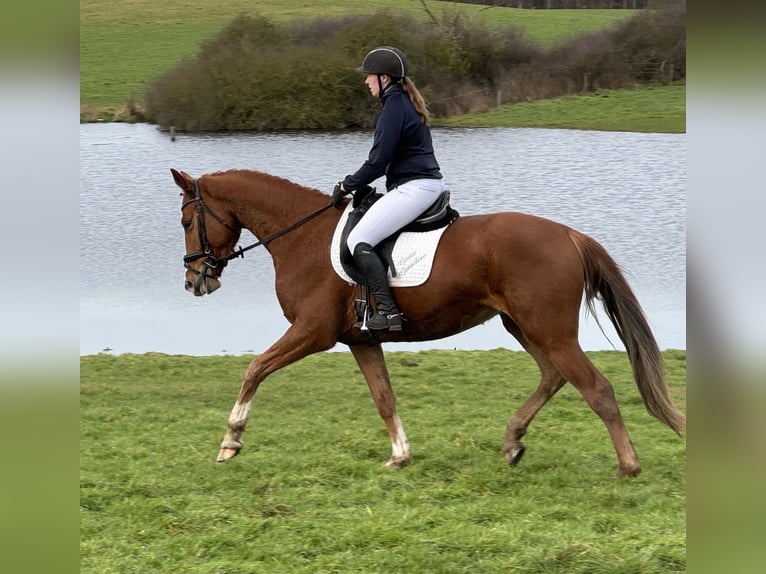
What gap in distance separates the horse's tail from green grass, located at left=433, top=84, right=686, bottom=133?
59.9 feet

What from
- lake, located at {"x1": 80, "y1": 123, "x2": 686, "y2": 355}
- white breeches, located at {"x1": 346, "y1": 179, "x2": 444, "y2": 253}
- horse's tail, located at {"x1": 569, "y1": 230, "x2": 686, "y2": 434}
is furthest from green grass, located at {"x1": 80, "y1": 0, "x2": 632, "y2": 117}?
horse's tail, located at {"x1": 569, "y1": 230, "x2": 686, "y2": 434}

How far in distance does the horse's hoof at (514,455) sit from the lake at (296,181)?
280 inches

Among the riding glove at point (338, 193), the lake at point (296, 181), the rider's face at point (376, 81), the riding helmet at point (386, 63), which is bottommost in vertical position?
Result: the lake at point (296, 181)

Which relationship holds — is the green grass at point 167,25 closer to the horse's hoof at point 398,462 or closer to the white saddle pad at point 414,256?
the white saddle pad at point 414,256

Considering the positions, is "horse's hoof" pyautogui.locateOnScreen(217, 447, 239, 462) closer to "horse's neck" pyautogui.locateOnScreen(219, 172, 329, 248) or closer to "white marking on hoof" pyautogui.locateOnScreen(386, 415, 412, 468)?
"white marking on hoof" pyautogui.locateOnScreen(386, 415, 412, 468)

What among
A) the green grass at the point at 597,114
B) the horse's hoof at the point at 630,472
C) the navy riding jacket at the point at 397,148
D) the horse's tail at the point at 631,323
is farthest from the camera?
the green grass at the point at 597,114

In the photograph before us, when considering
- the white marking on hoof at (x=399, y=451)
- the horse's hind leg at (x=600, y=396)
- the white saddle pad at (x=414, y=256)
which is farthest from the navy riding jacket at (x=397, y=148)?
the white marking on hoof at (x=399, y=451)

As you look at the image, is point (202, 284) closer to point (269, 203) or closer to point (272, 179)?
point (269, 203)

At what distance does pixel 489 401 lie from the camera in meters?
9.80

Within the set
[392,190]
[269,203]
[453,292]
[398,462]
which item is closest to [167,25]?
[269,203]

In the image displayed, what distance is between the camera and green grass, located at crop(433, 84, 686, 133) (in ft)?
81.6

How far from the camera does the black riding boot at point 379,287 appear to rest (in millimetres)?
6660
